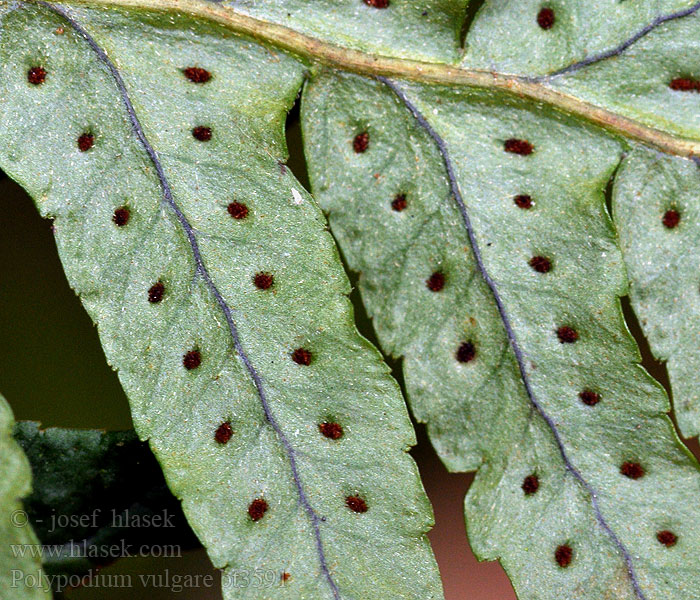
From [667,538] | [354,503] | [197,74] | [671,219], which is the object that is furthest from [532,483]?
[197,74]

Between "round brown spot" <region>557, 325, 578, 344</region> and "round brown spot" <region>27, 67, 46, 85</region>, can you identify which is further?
"round brown spot" <region>557, 325, 578, 344</region>

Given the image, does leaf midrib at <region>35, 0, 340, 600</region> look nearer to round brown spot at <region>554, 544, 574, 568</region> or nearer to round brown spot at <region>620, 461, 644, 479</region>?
round brown spot at <region>554, 544, 574, 568</region>

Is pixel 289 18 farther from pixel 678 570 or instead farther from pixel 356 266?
pixel 678 570

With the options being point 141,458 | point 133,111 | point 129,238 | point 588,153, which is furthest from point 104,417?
point 588,153

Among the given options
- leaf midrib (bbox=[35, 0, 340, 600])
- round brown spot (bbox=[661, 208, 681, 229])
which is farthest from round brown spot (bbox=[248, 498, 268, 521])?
round brown spot (bbox=[661, 208, 681, 229])

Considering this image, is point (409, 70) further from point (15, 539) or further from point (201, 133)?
point (15, 539)

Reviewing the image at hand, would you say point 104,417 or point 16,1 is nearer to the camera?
point 16,1
